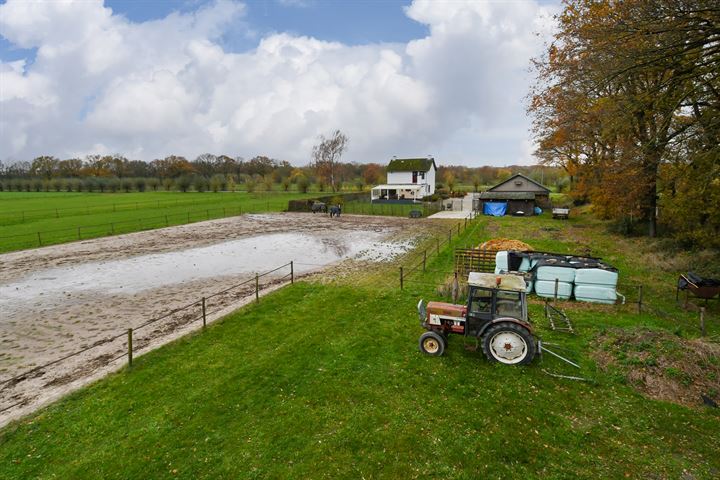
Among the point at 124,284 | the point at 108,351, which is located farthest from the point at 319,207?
the point at 108,351

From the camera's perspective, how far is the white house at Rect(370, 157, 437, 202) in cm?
6297

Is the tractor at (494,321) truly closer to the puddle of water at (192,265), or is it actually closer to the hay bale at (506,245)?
the hay bale at (506,245)

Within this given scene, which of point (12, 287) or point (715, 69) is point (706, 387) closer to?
point (715, 69)

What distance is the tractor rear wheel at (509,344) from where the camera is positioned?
30.6 ft

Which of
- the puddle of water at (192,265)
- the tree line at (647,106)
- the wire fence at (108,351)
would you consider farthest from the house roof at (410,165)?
the wire fence at (108,351)

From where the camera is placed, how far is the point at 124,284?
723 inches

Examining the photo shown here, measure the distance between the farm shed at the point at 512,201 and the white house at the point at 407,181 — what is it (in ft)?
54.5

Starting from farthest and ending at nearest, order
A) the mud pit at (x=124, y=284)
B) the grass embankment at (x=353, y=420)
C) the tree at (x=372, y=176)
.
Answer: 1. the tree at (x=372, y=176)
2. the mud pit at (x=124, y=284)
3. the grass embankment at (x=353, y=420)

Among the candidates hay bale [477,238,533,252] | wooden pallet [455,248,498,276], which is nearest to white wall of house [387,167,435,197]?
hay bale [477,238,533,252]

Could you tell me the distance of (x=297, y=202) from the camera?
5506cm

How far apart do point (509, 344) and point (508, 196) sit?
39.6m

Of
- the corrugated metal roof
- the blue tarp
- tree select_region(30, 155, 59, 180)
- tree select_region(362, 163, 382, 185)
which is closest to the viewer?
the corrugated metal roof

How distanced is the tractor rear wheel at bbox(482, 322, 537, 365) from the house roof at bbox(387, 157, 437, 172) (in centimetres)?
6051

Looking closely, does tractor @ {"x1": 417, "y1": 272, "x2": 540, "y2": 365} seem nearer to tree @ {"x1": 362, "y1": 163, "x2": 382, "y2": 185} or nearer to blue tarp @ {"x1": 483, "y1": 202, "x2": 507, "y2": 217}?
blue tarp @ {"x1": 483, "y1": 202, "x2": 507, "y2": 217}
